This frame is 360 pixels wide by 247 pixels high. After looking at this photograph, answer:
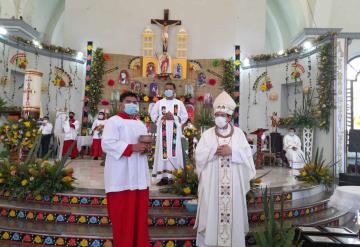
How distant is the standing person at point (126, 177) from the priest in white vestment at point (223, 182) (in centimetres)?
75

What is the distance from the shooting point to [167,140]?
6.75 meters

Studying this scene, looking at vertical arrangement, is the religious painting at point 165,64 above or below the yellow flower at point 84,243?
above

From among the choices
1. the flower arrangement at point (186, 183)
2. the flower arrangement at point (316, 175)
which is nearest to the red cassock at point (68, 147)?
the flower arrangement at point (186, 183)

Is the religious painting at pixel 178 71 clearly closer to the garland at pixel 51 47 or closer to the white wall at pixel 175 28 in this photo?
the white wall at pixel 175 28

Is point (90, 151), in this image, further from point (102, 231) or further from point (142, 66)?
point (102, 231)

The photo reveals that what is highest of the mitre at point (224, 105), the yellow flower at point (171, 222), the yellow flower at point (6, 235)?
→ the mitre at point (224, 105)

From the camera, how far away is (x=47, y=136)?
36.7 feet

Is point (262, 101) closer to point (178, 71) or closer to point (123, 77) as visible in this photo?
point (178, 71)

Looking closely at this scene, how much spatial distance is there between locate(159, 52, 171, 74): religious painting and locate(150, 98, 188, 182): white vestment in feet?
24.0

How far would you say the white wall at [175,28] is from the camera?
47.0 feet

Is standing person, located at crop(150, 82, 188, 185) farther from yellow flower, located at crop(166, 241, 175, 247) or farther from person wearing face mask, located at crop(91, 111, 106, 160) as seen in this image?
A: person wearing face mask, located at crop(91, 111, 106, 160)

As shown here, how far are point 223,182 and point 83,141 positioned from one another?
896 cm

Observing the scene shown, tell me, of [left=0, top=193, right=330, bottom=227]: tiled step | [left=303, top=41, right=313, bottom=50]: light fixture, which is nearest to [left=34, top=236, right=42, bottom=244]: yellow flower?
[left=0, top=193, right=330, bottom=227]: tiled step

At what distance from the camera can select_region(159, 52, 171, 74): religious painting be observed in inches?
548
